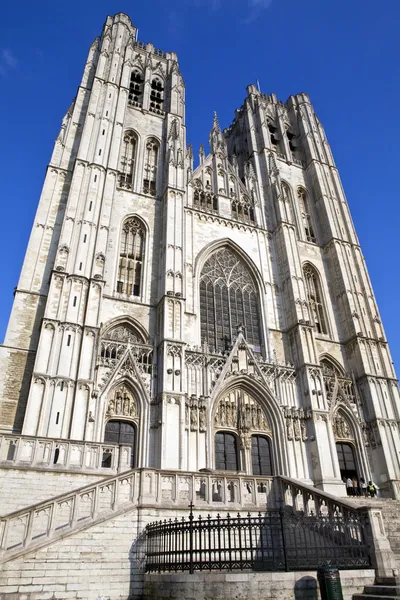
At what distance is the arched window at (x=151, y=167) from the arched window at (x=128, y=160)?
736 mm

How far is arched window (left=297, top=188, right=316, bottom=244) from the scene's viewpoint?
27.7 metres

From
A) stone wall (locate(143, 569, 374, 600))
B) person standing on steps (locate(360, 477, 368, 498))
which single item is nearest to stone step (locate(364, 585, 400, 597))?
stone wall (locate(143, 569, 374, 600))

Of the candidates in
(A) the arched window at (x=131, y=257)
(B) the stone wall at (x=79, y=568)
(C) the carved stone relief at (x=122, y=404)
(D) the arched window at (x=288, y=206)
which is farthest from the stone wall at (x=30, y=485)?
(D) the arched window at (x=288, y=206)

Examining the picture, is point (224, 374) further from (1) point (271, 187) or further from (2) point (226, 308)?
(1) point (271, 187)

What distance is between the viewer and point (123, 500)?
9.94m

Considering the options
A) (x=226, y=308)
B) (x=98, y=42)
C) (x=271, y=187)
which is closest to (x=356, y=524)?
(x=226, y=308)

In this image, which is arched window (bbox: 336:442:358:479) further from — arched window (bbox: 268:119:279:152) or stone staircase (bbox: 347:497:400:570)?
arched window (bbox: 268:119:279:152)

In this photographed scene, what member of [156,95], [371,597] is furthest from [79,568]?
[156,95]

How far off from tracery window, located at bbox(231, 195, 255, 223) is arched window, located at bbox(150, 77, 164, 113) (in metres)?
8.06

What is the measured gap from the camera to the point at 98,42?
2858 centimetres

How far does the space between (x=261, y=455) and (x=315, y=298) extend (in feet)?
34.0

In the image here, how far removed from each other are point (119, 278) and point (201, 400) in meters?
6.79

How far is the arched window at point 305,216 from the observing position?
27716 mm

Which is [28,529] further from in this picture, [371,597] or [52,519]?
[371,597]
